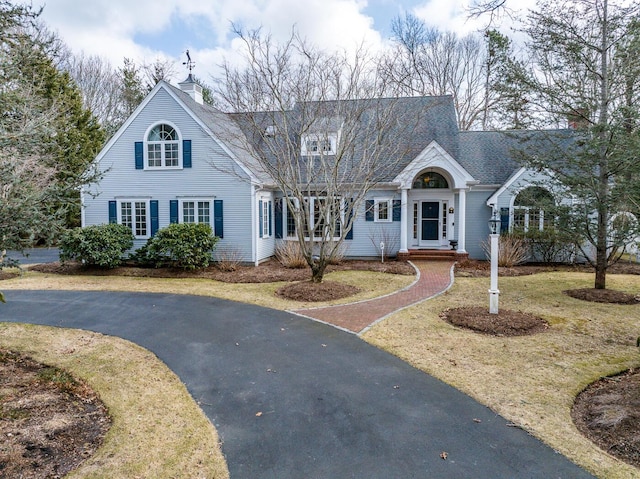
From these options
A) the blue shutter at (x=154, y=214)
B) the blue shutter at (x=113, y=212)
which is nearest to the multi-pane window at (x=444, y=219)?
the blue shutter at (x=154, y=214)

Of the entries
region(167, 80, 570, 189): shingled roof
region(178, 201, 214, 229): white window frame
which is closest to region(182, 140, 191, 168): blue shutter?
region(167, 80, 570, 189): shingled roof

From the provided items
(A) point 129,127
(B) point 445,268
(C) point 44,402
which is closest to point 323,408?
(C) point 44,402

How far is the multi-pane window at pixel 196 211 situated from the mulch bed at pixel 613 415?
13.3 meters

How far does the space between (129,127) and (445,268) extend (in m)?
13.0

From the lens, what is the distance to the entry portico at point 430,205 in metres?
15.8

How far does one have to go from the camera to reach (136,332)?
7559 mm

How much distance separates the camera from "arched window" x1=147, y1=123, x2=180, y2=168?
15531mm

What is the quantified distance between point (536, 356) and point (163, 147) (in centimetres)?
1431

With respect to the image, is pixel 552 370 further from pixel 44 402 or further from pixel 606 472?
pixel 44 402

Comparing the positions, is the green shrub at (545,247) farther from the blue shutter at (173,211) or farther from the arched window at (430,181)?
the blue shutter at (173,211)

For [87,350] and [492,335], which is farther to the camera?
[492,335]

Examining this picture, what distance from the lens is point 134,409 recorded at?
15.1 feet

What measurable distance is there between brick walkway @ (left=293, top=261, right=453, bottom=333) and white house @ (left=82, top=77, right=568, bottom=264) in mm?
4087

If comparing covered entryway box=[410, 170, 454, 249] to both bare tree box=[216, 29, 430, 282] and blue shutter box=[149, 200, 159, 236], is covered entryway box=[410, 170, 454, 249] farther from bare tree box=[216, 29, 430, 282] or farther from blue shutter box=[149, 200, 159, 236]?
blue shutter box=[149, 200, 159, 236]
